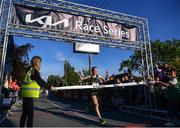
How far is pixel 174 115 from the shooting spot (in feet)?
27.2

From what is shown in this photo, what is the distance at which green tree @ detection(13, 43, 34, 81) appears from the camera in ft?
89.5

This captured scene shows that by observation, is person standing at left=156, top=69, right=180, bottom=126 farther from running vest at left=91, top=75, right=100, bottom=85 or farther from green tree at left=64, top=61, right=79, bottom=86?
green tree at left=64, top=61, right=79, bottom=86

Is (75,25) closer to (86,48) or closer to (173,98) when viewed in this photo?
(86,48)

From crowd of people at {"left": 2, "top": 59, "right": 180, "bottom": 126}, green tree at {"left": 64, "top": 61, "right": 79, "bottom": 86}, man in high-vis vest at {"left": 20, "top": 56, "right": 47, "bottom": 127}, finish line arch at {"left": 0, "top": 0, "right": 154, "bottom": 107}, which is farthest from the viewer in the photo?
green tree at {"left": 64, "top": 61, "right": 79, "bottom": 86}

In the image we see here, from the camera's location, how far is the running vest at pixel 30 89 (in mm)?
5736

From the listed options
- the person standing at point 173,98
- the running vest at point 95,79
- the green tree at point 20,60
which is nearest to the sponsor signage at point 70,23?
the running vest at point 95,79

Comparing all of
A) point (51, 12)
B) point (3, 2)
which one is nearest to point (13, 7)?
point (3, 2)

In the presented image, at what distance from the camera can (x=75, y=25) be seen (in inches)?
541

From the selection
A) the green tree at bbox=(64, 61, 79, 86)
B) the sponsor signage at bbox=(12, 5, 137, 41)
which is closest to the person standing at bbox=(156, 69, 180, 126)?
the sponsor signage at bbox=(12, 5, 137, 41)

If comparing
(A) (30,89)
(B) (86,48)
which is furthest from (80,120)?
(B) (86,48)

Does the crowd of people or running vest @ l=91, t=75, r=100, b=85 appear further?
running vest @ l=91, t=75, r=100, b=85

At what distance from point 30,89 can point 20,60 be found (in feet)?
78.3

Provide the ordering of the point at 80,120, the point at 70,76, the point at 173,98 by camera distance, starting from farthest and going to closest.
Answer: the point at 70,76 → the point at 80,120 → the point at 173,98

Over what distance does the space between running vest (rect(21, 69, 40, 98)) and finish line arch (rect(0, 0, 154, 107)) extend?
5754mm
